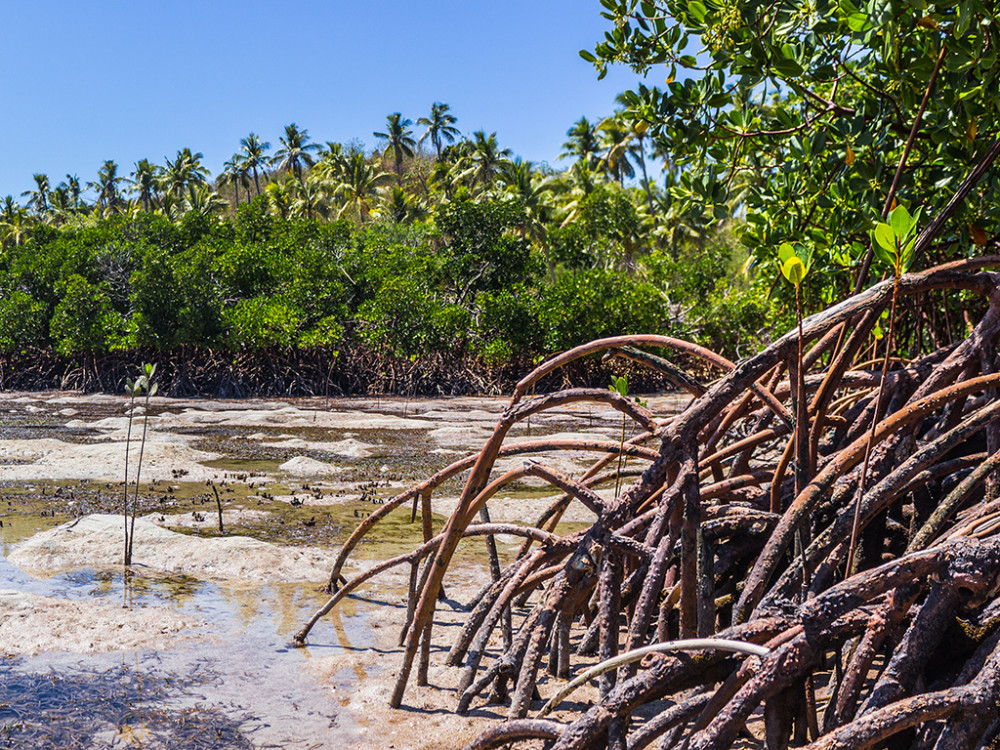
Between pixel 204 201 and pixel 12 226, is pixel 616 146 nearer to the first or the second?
pixel 204 201

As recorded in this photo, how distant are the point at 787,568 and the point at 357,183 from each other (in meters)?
53.8

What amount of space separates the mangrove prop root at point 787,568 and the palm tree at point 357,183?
51860 millimetres

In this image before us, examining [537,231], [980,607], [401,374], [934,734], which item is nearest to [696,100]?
[980,607]

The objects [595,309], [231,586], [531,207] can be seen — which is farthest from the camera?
[531,207]

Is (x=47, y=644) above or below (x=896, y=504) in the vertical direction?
below

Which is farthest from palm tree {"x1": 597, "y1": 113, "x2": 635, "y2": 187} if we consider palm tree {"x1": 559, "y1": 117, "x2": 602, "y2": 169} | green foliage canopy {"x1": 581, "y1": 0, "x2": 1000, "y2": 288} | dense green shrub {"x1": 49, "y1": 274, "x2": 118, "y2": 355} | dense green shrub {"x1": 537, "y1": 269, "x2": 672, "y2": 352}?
green foliage canopy {"x1": 581, "y1": 0, "x2": 1000, "y2": 288}

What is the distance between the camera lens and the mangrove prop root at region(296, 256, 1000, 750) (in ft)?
6.28

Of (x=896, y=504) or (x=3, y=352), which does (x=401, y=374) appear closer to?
(x=3, y=352)

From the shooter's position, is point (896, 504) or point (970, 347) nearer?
point (970, 347)

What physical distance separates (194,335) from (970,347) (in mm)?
29035

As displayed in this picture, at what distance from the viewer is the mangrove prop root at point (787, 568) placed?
6.28 ft

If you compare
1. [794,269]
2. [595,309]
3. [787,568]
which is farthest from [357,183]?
[794,269]

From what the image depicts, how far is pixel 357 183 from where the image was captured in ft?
179

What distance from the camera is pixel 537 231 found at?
40688 mm
